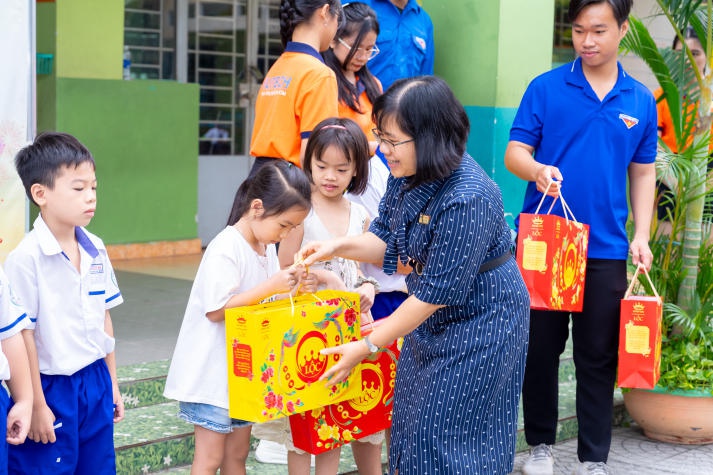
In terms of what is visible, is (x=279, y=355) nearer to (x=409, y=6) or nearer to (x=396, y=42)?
(x=396, y=42)

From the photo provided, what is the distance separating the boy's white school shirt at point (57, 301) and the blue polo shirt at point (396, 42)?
2.41 m

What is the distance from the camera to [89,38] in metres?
7.24

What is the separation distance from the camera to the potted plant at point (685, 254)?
4730 mm

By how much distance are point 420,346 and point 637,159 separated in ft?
5.50

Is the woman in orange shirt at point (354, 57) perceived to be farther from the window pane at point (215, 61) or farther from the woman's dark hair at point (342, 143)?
the window pane at point (215, 61)

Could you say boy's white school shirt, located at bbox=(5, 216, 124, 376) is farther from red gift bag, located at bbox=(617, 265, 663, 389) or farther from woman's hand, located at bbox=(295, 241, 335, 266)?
red gift bag, located at bbox=(617, 265, 663, 389)

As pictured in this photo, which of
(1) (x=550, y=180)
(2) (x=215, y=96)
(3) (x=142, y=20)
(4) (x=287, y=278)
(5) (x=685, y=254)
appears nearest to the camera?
(4) (x=287, y=278)

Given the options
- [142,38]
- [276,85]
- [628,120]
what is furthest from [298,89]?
[142,38]

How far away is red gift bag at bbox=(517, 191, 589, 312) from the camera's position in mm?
3615

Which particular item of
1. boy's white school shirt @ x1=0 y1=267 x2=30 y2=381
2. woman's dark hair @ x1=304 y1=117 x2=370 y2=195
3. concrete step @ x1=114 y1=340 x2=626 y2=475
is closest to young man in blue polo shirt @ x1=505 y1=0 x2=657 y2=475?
concrete step @ x1=114 y1=340 x2=626 y2=475

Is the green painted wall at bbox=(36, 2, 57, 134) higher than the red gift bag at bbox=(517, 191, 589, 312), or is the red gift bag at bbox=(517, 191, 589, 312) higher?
the green painted wall at bbox=(36, 2, 57, 134)

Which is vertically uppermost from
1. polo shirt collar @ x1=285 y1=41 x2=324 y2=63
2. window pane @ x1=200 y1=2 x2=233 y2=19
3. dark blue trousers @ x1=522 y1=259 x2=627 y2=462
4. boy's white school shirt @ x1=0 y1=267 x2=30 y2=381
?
window pane @ x1=200 y1=2 x2=233 y2=19

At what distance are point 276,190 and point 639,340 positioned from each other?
1.67m

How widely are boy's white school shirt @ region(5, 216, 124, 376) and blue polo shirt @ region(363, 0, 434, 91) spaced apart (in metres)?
2.41
